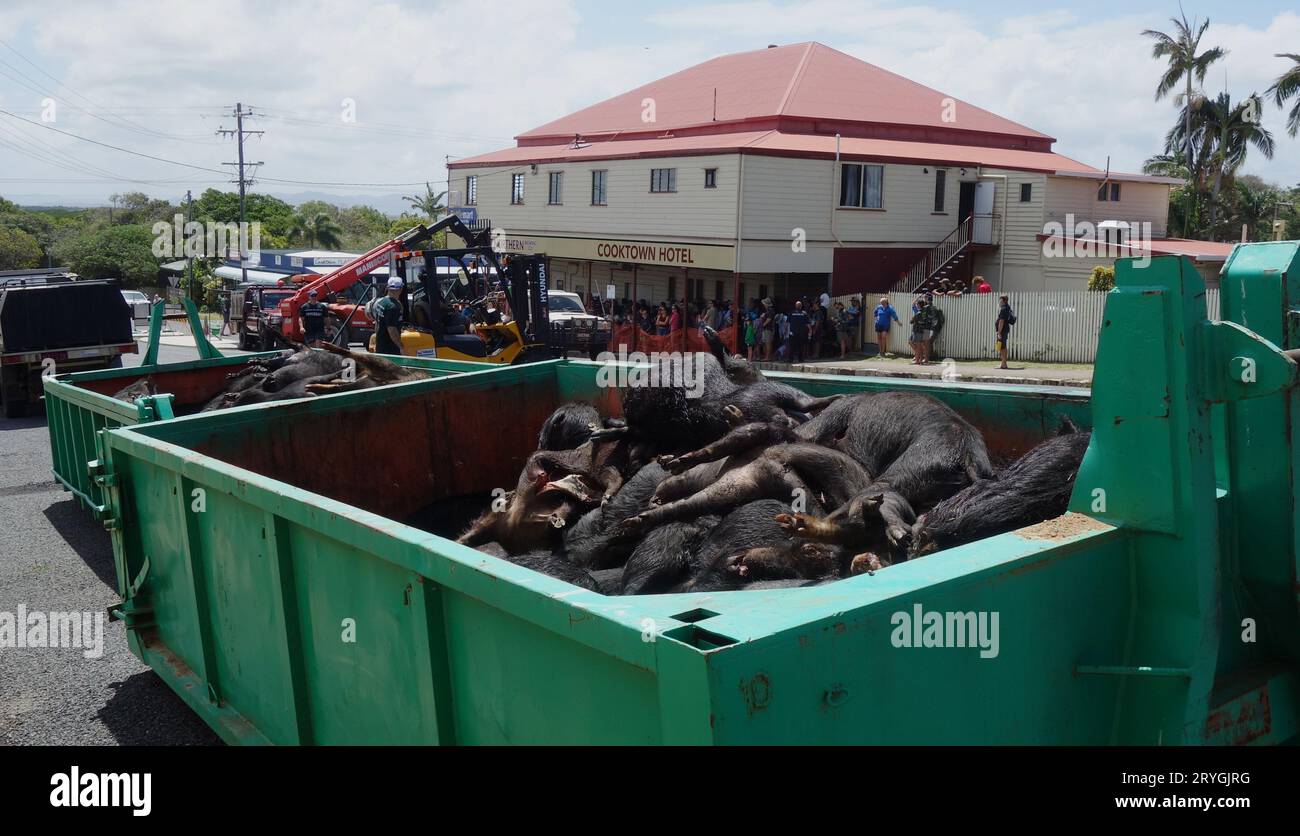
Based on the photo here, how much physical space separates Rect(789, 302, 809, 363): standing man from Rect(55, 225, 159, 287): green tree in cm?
4684

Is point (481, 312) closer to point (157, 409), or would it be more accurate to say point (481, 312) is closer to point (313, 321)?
point (313, 321)

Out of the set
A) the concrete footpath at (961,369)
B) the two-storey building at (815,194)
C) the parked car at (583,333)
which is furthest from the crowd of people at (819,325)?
the parked car at (583,333)

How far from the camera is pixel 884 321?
23.8m

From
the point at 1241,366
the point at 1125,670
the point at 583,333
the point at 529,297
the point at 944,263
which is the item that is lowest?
Answer: the point at 583,333

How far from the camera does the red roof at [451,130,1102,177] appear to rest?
2639 centimetres

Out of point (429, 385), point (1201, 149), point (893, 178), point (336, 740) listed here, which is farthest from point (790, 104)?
point (336, 740)

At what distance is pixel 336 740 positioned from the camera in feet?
11.1

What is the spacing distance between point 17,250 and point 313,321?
4525 centimetres

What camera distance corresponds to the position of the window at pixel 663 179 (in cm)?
2789

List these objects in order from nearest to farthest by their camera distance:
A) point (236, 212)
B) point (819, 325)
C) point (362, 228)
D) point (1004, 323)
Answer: point (1004, 323) < point (819, 325) < point (236, 212) < point (362, 228)

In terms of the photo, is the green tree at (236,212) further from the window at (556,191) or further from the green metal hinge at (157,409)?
the green metal hinge at (157,409)

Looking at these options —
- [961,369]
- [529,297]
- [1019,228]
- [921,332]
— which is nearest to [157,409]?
[529,297]

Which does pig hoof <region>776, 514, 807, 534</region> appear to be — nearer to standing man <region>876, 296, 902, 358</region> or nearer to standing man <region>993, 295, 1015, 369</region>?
standing man <region>993, 295, 1015, 369</region>

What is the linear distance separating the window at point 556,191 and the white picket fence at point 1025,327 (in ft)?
40.0
